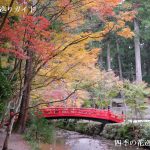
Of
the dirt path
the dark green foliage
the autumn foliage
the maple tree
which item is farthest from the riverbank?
the autumn foliage

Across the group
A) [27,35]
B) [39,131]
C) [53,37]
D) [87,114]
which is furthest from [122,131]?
[27,35]

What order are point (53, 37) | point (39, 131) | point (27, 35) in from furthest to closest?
point (53, 37)
point (39, 131)
point (27, 35)

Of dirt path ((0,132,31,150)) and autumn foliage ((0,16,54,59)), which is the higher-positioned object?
autumn foliage ((0,16,54,59))

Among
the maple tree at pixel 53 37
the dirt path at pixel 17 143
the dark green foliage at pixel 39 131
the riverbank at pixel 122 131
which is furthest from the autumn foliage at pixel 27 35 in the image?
the riverbank at pixel 122 131

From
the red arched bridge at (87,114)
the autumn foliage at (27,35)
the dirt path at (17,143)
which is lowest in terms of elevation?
the dirt path at (17,143)

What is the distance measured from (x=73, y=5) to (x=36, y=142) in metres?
5.54

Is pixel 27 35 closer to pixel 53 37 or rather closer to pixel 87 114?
pixel 53 37

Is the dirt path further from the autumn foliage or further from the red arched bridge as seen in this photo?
the red arched bridge

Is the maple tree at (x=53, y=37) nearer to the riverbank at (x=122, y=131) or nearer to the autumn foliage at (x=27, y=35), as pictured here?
the autumn foliage at (x=27, y=35)

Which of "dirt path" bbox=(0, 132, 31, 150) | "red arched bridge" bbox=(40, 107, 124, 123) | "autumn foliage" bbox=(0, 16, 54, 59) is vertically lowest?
"dirt path" bbox=(0, 132, 31, 150)

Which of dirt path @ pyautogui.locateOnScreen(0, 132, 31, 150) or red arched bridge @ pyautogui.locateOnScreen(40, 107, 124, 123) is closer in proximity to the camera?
dirt path @ pyautogui.locateOnScreen(0, 132, 31, 150)

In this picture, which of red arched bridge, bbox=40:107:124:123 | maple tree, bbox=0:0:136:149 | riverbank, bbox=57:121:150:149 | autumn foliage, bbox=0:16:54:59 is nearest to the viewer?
autumn foliage, bbox=0:16:54:59

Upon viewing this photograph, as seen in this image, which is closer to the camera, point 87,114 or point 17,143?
point 17,143

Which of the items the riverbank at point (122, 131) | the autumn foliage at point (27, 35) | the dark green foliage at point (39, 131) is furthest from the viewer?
the riverbank at point (122, 131)
